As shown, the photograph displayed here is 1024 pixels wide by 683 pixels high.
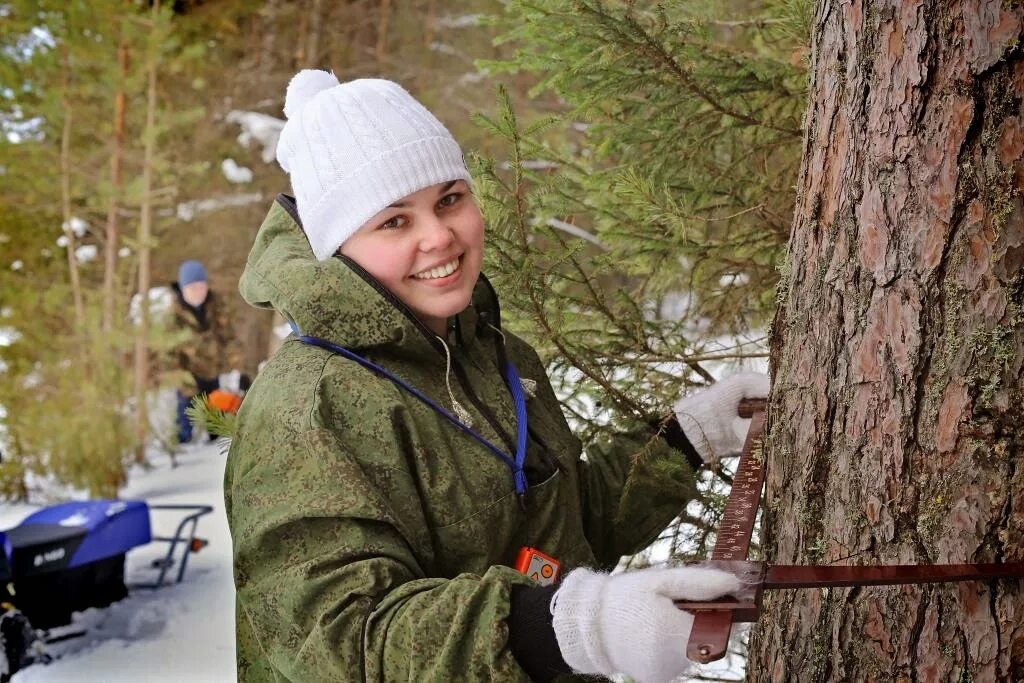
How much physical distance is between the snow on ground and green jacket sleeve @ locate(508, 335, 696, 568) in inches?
127

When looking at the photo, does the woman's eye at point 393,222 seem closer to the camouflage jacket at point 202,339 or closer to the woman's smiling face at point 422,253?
the woman's smiling face at point 422,253

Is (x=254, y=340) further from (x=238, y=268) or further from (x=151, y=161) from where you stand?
(x=151, y=161)

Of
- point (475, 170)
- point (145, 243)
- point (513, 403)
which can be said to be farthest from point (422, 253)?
point (145, 243)

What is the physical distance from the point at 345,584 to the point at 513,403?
25.6 inches

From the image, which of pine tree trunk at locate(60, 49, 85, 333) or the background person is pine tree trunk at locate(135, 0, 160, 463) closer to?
the background person

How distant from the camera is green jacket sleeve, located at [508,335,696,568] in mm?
2252

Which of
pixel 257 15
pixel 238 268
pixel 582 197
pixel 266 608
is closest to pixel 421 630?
pixel 266 608

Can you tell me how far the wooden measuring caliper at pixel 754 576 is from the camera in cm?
123

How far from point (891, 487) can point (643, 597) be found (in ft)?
1.74

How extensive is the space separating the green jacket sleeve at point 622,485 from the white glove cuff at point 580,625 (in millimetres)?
817

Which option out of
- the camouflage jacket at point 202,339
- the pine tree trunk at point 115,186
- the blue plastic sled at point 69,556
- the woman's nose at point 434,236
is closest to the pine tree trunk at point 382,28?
the camouflage jacket at point 202,339

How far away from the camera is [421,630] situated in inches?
55.7

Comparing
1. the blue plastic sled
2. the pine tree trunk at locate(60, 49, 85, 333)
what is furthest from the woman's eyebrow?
the pine tree trunk at locate(60, 49, 85, 333)

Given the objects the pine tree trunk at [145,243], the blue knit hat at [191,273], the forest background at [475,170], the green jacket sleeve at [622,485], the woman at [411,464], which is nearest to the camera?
the woman at [411,464]
